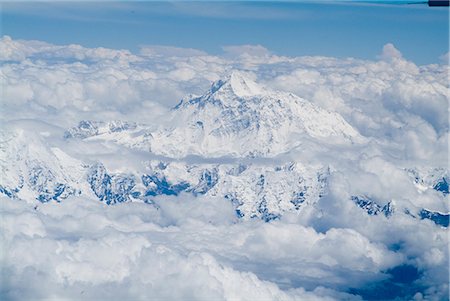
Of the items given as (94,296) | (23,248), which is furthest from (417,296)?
(23,248)

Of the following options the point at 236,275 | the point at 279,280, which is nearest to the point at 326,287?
the point at 279,280

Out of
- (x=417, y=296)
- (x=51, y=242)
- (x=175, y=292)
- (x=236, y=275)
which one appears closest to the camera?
(x=175, y=292)

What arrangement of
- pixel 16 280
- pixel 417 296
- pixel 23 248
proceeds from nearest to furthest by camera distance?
pixel 16 280
pixel 23 248
pixel 417 296

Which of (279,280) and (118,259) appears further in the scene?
(279,280)

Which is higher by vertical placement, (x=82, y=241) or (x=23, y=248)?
(x=23, y=248)

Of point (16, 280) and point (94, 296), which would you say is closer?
point (16, 280)

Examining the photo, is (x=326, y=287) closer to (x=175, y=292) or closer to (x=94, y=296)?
(x=175, y=292)

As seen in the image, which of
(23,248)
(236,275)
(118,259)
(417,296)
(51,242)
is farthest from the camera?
(417,296)

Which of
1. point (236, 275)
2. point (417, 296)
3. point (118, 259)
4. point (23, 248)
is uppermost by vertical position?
point (23, 248)

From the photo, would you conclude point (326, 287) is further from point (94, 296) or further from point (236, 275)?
point (94, 296)
